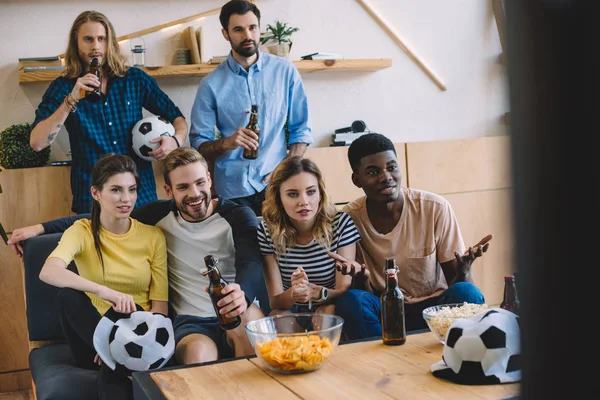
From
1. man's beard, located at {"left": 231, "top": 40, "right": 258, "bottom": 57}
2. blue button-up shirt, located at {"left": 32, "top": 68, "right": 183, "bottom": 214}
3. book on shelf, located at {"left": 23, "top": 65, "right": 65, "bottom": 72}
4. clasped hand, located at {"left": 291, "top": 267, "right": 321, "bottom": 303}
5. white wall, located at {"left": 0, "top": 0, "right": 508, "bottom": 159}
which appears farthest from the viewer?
white wall, located at {"left": 0, "top": 0, "right": 508, "bottom": 159}

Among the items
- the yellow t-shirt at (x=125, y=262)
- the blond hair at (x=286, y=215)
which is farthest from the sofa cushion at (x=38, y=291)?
the blond hair at (x=286, y=215)

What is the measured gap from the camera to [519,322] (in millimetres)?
151

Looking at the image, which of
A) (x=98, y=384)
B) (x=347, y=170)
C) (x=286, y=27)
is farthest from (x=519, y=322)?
(x=286, y=27)

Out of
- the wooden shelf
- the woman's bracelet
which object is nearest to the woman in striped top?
the woman's bracelet

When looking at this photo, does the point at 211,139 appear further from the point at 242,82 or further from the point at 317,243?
the point at 317,243

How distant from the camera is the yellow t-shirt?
2.44 meters

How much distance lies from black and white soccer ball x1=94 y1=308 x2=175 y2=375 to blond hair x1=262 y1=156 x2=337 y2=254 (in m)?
0.61

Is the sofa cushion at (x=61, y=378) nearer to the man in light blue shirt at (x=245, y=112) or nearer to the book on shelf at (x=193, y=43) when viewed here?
the man in light blue shirt at (x=245, y=112)

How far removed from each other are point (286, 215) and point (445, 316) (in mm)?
972

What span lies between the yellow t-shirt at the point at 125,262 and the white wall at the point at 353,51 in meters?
1.48

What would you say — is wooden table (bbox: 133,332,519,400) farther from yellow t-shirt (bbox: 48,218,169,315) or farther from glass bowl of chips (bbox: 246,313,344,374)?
yellow t-shirt (bbox: 48,218,169,315)

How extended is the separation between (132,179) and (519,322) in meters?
2.50

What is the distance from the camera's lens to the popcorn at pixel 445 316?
170 cm

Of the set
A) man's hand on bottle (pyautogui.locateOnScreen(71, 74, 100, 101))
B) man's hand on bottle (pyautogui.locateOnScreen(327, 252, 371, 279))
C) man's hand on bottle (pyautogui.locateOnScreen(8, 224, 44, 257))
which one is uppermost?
man's hand on bottle (pyautogui.locateOnScreen(71, 74, 100, 101))
